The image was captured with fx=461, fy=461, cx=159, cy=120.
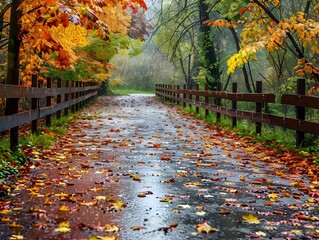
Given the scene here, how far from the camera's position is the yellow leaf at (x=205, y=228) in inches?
151

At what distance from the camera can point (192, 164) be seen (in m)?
7.34

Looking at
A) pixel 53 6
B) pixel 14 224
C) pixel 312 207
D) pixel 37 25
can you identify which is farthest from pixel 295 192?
pixel 37 25

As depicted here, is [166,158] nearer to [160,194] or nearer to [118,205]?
[160,194]

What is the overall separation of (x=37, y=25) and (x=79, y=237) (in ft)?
19.9

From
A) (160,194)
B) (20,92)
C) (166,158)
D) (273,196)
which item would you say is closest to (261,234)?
(273,196)

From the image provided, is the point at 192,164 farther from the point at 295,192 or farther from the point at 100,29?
the point at 100,29

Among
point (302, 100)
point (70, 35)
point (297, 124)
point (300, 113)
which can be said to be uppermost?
point (70, 35)

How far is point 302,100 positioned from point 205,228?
17.5ft

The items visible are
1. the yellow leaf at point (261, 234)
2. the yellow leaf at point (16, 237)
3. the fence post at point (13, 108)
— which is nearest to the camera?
the yellow leaf at point (16, 237)

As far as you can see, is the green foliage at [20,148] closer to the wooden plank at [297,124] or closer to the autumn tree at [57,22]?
the autumn tree at [57,22]

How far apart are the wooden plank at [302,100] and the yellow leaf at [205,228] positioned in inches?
187

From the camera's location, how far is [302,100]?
28.0ft

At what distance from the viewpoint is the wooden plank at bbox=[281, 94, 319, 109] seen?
8.06 m

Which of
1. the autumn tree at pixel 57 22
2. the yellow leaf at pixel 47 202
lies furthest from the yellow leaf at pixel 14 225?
the autumn tree at pixel 57 22
